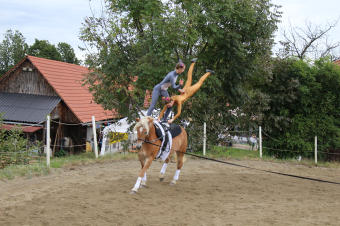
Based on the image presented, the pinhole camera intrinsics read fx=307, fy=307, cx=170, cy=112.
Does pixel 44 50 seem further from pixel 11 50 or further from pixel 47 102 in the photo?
pixel 47 102

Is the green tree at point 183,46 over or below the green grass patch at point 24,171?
over

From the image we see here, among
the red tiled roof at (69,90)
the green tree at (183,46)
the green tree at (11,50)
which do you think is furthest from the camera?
the green tree at (11,50)

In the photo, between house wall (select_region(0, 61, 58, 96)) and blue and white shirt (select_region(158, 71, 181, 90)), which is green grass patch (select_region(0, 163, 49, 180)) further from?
house wall (select_region(0, 61, 58, 96))

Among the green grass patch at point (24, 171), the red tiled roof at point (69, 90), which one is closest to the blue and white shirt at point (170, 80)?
the green grass patch at point (24, 171)

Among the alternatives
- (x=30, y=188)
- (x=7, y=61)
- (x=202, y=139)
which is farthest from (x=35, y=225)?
(x=7, y=61)

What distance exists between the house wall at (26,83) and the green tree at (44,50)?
48.4 ft

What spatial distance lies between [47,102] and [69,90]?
168 cm

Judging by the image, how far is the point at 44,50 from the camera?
1441 inches

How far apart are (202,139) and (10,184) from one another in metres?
8.04

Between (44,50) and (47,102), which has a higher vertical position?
(44,50)

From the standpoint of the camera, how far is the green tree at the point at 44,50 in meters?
36.6

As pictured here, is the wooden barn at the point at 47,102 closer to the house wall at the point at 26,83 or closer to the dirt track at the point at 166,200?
the house wall at the point at 26,83

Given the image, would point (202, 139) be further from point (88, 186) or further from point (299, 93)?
point (88, 186)

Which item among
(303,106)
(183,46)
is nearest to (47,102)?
(183,46)
